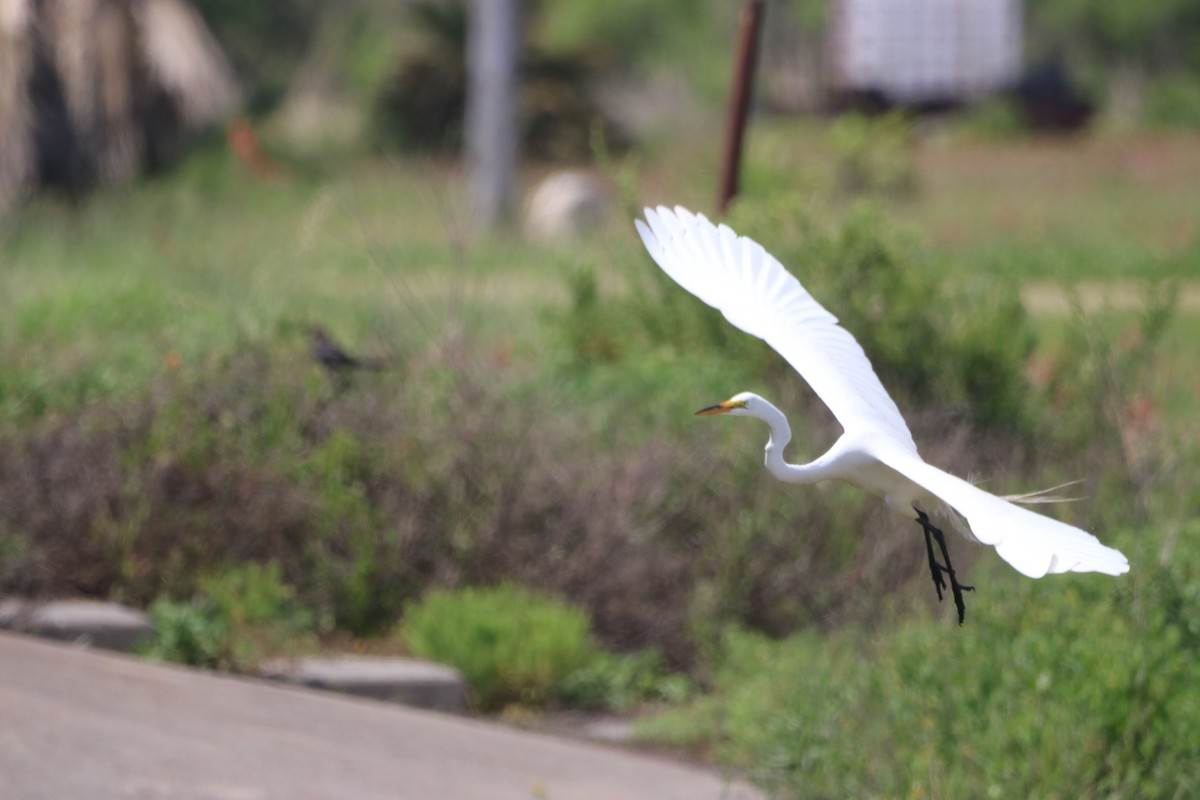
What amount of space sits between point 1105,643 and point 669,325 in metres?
3.95

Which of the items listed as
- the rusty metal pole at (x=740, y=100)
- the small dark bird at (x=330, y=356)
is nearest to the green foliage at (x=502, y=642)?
the small dark bird at (x=330, y=356)

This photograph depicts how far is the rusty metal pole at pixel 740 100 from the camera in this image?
9.84 m

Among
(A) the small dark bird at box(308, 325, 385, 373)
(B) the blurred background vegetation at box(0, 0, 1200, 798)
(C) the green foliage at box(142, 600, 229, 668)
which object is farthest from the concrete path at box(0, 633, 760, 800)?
(A) the small dark bird at box(308, 325, 385, 373)

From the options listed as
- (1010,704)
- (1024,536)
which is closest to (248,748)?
(1010,704)

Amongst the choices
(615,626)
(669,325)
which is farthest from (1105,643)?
(669,325)

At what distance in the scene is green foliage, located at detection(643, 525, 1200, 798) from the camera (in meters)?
4.85

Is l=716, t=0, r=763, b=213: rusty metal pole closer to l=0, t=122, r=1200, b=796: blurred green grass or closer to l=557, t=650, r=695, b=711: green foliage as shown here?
l=0, t=122, r=1200, b=796: blurred green grass

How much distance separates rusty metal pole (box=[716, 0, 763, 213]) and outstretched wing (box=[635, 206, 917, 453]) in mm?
4939

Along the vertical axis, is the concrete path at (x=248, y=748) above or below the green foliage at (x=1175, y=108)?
below

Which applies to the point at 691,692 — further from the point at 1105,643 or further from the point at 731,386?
the point at 1105,643

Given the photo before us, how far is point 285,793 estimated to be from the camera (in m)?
5.18

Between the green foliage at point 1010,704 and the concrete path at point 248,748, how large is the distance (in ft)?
1.33

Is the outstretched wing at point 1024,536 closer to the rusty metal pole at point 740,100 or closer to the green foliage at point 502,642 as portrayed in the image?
the green foliage at point 502,642

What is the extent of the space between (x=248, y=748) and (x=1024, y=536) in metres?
3.03
